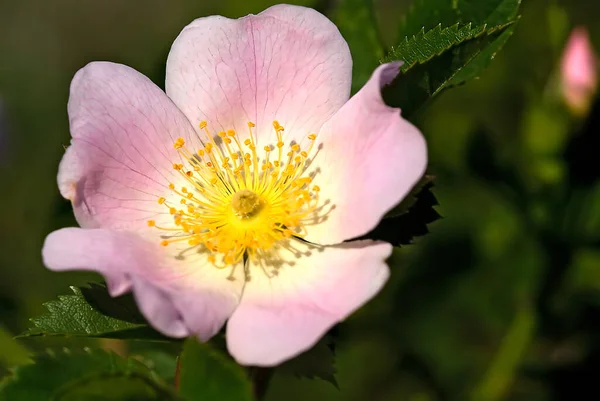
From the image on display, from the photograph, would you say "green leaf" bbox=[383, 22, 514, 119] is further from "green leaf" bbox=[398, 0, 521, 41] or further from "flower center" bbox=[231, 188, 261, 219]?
"flower center" bbox=[231, 188, 261, 219]

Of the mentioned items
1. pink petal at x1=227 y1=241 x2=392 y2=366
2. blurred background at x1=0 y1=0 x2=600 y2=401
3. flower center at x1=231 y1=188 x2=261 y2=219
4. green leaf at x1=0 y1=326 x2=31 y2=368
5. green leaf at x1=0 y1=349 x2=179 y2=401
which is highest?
green leaf at x1=0 y1=349 x2=179 y2=401

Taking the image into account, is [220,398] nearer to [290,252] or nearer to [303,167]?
[290,252]

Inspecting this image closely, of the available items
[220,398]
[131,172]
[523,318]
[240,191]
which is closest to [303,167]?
[240,191]

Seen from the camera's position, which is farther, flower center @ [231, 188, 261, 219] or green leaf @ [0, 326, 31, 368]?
green leaf @ [0, 326, 31, 368]

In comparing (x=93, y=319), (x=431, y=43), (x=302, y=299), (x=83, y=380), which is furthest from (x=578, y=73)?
(x=83, y=380)

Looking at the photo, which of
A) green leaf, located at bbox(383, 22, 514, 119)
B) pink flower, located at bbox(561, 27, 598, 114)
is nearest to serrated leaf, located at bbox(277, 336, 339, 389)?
green leaf, located at bbox(383, 22, 514, 119)

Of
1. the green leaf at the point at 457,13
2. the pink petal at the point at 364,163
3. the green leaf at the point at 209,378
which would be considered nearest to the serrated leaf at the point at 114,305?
the green leaf at the point at 209,378

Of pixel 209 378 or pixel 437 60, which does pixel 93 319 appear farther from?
pixel 437 60

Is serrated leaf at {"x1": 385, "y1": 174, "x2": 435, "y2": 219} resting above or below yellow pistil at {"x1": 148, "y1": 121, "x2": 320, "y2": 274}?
above

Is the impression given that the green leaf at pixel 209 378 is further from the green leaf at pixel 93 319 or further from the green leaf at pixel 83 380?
the green leaf at pixel 93 319
